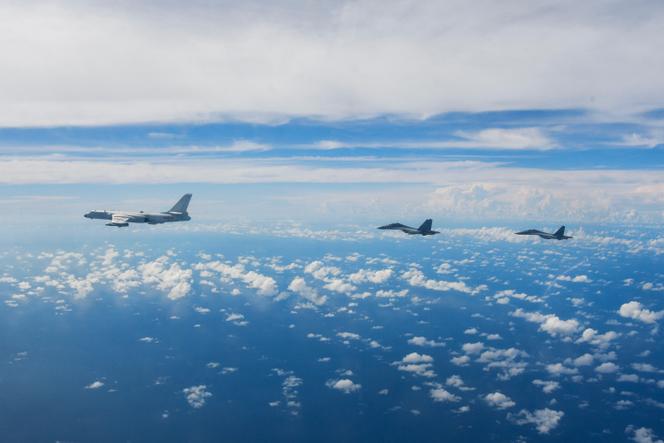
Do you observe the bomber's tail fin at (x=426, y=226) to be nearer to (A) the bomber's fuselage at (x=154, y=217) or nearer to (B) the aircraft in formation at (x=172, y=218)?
(B) the aircraft in formation at (x=172, y=218)

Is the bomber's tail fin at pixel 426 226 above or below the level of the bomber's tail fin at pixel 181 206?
below

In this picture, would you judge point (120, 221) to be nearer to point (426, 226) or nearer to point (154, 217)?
point (154, 217)

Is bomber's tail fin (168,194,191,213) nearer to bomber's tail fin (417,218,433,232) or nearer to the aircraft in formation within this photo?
the aircraft in formation

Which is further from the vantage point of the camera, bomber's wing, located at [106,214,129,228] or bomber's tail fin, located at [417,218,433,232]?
bomber's wing, located at [106,214,129,228]

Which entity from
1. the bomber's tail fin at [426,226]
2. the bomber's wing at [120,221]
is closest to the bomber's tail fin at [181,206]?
the bomber's wing at [120,221]

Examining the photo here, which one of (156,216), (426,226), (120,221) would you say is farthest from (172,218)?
(426,226)

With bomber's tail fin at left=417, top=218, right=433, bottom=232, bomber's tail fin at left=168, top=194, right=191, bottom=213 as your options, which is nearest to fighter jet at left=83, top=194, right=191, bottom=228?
bomber's tail fin at left=168, top=194, right=191, bottom=213

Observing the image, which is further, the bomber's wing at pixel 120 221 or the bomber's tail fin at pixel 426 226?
the bomber's wing at pixel 120 221

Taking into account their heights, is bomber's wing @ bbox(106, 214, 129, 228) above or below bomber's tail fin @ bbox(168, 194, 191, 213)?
below

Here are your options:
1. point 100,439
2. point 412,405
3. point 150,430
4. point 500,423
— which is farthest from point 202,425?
point 500,423
